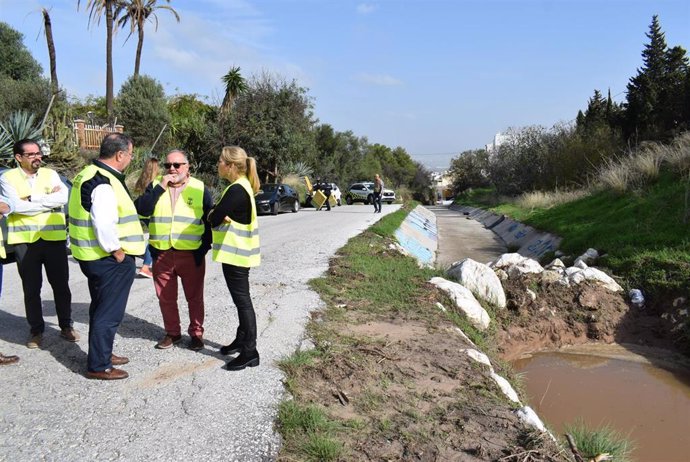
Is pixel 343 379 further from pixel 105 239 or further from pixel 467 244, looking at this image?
pixel 467 244

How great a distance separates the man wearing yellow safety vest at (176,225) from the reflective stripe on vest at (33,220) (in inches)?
34.0

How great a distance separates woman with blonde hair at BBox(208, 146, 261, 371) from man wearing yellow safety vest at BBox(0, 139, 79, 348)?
1674 mm

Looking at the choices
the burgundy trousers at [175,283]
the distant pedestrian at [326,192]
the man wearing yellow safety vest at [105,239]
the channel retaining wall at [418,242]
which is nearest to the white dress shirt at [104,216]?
the man wearing yellow safety vest at [105,239]

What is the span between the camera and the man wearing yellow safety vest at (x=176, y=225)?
15.6ft

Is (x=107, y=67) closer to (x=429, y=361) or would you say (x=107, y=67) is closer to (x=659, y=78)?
(x=429, y=361)

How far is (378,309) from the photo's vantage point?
7047mm

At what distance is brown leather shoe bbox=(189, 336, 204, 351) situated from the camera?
5121 millimetres

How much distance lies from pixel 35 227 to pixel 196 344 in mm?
1808

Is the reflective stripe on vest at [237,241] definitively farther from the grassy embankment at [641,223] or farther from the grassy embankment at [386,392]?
the grassy embankment at [641,223]

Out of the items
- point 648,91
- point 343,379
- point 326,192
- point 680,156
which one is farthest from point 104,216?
point 648,91

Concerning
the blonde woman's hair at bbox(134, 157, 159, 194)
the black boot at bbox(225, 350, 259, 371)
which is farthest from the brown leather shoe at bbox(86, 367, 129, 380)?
the blonde woman's hair at bbox(134, 157, 159, 194)

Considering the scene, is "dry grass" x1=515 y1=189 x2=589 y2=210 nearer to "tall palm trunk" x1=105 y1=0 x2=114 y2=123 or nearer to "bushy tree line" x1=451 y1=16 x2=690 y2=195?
"bushy tree line" x1=451 y1=16 x2=690 y2=195

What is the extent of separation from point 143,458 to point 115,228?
178 centimetres

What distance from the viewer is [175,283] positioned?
5008 mm
